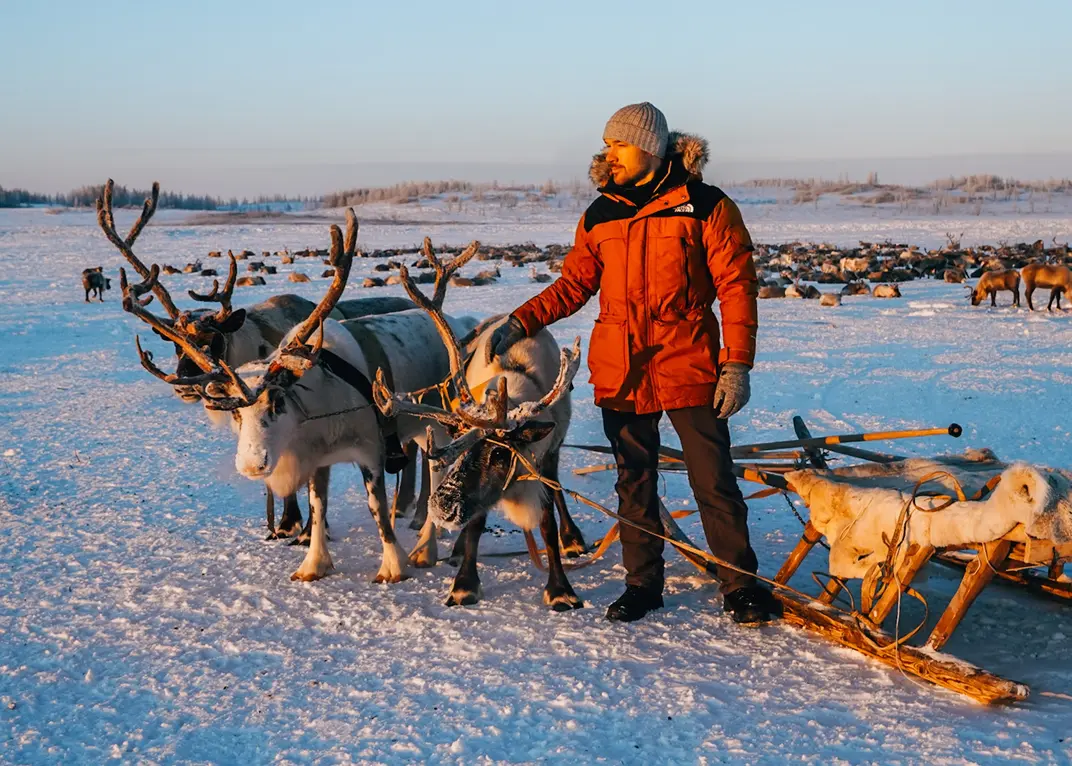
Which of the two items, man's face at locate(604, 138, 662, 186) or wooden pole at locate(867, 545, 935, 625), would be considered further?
man's face at locate(604, 138, 662, 186)

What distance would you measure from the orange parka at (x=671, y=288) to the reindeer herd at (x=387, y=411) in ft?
0.87

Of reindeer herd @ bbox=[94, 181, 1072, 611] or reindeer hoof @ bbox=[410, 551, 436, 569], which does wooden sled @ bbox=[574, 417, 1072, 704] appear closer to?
reindeer herd @ bbox=[94, 181, 1072, 611]

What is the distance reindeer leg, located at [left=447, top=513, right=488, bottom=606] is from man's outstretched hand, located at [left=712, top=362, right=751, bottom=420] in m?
1.28

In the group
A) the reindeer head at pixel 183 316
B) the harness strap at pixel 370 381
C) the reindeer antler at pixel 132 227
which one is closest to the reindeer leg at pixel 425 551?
the harness strap at pixel 370 381

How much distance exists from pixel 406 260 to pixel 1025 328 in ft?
84.3

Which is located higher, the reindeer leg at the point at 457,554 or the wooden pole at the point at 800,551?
the wooden pole at the point at 800,551

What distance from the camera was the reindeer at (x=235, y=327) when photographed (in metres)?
5.66

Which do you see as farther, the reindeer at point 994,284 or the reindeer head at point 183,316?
the reindeer at point 994,284

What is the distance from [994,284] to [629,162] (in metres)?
17.6

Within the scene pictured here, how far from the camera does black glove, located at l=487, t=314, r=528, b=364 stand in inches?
188

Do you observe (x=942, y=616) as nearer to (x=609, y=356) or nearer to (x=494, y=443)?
(x=609, y=356)

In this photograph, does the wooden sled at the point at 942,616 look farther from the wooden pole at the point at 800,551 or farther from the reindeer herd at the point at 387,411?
the reindeer herd at the point at 387,411

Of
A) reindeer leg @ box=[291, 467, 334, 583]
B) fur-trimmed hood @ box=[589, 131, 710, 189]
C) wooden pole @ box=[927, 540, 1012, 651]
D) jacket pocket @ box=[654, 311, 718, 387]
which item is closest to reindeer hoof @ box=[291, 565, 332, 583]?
reindeer leg @ box=[291, 467, 334, 583]

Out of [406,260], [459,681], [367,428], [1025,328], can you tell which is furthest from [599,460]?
[406,260]
